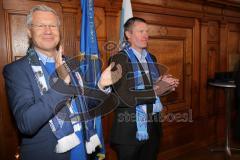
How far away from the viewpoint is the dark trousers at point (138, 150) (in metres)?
1.75

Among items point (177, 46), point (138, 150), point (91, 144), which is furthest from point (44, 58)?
point (177, 46)

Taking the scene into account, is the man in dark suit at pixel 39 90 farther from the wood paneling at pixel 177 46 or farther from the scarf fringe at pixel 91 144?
the wood paneling at pixel 177 46

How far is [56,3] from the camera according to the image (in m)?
2.07

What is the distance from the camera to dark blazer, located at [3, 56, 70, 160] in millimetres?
1004

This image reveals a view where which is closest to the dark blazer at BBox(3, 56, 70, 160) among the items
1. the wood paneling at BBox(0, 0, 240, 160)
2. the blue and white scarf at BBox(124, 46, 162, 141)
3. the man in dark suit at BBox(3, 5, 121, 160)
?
the man in dark suit at BBox(3, 5, 121, 160)

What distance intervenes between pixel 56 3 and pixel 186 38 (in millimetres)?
1797

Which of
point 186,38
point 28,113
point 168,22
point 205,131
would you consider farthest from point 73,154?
point 205,131

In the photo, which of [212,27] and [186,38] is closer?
[186,38]

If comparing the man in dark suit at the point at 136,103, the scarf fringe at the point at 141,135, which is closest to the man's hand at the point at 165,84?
the man in dark suit at the point at 136,103

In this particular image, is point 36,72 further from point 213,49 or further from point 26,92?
point 213,49

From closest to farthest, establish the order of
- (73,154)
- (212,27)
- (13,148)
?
(73,154), (13,148), (212,27)

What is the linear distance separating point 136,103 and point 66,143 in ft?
2.18

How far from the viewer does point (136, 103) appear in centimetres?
172

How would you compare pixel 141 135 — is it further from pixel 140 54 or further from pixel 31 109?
pixel 31 109
